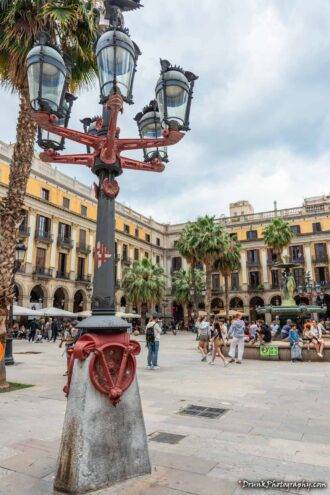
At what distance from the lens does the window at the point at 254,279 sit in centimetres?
4769

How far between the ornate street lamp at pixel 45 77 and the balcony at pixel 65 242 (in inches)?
1303

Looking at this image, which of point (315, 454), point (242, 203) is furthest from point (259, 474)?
point (242, 203)

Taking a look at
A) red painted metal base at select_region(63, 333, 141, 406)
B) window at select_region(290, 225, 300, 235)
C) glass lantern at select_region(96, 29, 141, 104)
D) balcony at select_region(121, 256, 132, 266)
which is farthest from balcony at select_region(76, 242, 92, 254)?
red painted metal base at select_region(63, 333, 141, 406)

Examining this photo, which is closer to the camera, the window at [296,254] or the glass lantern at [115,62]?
the glass lantern at [115,62]

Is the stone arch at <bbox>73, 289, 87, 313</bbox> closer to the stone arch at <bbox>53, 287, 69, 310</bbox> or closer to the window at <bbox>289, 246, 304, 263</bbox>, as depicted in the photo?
the stone arch at <bbox>53, 287, 69, 310</bbox>

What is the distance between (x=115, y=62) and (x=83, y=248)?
36.2 metres

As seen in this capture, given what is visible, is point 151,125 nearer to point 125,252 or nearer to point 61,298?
point 61,298

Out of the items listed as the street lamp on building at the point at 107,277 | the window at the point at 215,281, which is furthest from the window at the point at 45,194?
the street lamp on building at the point at 107,277

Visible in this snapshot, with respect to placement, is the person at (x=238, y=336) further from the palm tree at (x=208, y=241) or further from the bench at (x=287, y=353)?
the palm tree at (x=208, y=241)

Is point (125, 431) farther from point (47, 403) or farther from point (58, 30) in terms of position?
point (58, 30)

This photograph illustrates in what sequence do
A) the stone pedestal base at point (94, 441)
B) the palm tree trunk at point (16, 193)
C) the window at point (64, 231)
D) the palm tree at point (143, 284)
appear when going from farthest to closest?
1. the window at point (64, 231)
2. the palm tree at point (143, 284)
3. the palm tree trunk at point (16, 193)
4. the stone pedestal base at point (94, 441)

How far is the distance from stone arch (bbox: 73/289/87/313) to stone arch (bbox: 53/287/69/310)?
1756 millimetres

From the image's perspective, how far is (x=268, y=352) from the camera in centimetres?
1307

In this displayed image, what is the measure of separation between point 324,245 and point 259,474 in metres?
45.2
